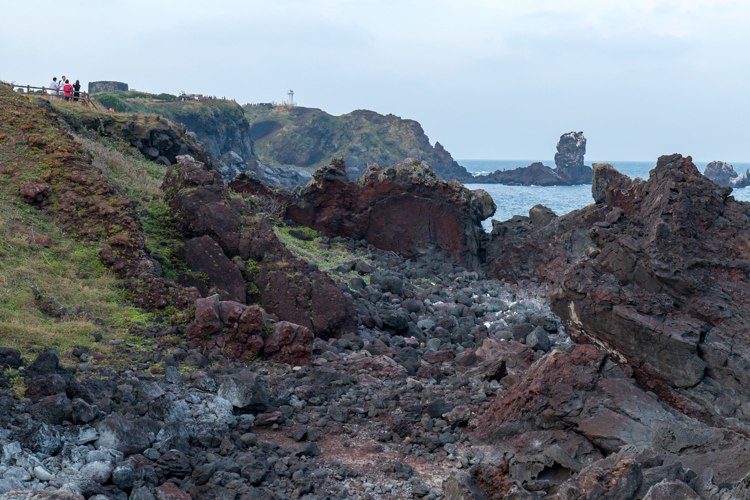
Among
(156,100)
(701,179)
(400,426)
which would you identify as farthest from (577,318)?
(156,100)

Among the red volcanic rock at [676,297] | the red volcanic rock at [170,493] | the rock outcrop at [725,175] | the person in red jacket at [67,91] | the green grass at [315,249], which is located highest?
the rock outcrop at [725,175]

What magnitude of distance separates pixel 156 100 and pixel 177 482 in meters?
73.0

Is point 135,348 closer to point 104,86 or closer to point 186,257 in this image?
point 186,257

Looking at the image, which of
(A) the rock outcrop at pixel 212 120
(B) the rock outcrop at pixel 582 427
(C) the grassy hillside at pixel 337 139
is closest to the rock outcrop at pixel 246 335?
(B) the rock outcrop at pixel 582 427

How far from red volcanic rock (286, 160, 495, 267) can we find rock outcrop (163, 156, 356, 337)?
10.1m

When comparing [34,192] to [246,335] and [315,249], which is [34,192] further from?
[315,249]

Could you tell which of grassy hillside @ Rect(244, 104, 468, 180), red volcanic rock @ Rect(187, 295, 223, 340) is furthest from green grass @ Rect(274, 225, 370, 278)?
grassy hillside @ Rect(244, 104, 468, 180)

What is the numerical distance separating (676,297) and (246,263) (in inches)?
390

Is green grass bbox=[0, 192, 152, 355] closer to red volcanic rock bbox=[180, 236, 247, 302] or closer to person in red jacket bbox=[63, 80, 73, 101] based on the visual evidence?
red volcanic rock bbox=[180, 236, 247, 302]

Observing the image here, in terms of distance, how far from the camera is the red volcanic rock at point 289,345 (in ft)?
47.7

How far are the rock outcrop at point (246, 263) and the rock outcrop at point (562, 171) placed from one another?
10855 cm

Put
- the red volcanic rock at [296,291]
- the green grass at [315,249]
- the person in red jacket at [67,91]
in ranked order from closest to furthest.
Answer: the red volcanic rock at [296,291] < the green grass at [315,249] < the person in red jacket at [67,91]

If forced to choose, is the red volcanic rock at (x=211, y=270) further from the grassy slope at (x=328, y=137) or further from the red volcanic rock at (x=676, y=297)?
the grassy slope at (x=328, y=137)

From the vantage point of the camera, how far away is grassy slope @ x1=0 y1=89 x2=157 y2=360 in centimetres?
1340
